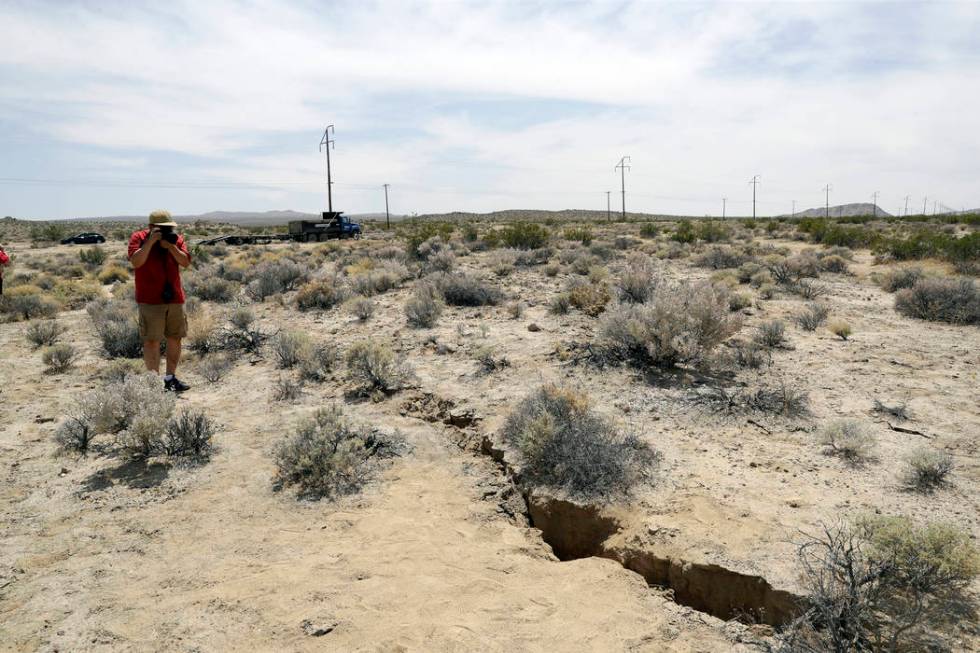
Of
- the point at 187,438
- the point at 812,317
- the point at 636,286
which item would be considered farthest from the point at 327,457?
the point at 812,317

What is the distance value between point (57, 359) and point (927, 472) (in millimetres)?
10012

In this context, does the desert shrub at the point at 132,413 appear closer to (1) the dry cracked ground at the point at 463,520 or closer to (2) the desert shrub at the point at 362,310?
(1) the dry cracked ground at the point at 463,520

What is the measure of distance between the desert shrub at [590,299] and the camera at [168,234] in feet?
20.5

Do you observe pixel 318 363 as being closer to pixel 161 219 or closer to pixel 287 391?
pixel 287 391

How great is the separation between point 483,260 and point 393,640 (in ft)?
48.6

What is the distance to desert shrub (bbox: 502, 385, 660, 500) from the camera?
179 inches

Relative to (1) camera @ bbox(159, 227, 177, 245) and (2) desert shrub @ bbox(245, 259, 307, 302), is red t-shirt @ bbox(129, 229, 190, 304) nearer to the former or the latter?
(1) camera @ bbox(159, 227, 177, 245)

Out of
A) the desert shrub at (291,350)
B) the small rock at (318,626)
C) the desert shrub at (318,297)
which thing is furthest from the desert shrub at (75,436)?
the desert shrub at (318,297)

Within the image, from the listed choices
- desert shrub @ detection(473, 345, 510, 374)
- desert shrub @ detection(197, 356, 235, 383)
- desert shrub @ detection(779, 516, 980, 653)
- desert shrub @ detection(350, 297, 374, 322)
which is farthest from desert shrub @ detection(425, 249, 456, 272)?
desert shrub @ detection(779, 516, 980, 653)

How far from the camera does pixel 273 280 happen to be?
1345 centimetres

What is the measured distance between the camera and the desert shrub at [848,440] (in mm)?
4715

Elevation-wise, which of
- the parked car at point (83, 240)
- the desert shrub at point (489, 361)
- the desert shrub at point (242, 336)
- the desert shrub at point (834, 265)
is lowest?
the desert shrub at point (489, 361)

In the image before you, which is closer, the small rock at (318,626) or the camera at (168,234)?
the small rock at (318,626)

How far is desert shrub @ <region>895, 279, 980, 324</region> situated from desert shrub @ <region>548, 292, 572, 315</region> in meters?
5.59
